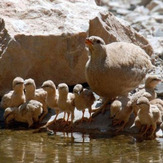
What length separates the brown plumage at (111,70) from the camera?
1021 cm

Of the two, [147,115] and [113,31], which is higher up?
[113,31]

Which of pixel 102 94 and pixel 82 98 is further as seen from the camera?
pixel 102 94

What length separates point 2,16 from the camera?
38.7 ft

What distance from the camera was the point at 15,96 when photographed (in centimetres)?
1069

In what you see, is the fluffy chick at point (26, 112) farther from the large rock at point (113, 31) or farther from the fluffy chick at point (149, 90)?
the large rock at point (113, 31)

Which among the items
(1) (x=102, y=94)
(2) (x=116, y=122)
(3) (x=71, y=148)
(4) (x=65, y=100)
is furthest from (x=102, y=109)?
(3) (x=71, y=148)

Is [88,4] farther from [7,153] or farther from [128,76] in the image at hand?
[7,153]

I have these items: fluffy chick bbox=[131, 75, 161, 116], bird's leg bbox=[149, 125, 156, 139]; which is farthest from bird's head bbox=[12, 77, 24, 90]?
bird's leg bbox=[149, 125, 156, 139]

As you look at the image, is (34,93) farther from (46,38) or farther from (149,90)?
(149,90)

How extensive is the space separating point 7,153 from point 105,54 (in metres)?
2.65

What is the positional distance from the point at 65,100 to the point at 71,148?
1.45 metres

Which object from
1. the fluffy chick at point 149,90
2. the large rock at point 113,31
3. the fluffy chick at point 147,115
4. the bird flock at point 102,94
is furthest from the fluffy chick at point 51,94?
the large rock at point 113,31

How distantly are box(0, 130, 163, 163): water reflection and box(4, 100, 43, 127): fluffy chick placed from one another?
344 mm

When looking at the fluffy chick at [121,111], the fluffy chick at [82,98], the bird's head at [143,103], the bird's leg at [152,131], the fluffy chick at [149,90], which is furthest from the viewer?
the fluffy chick at [149,90]
